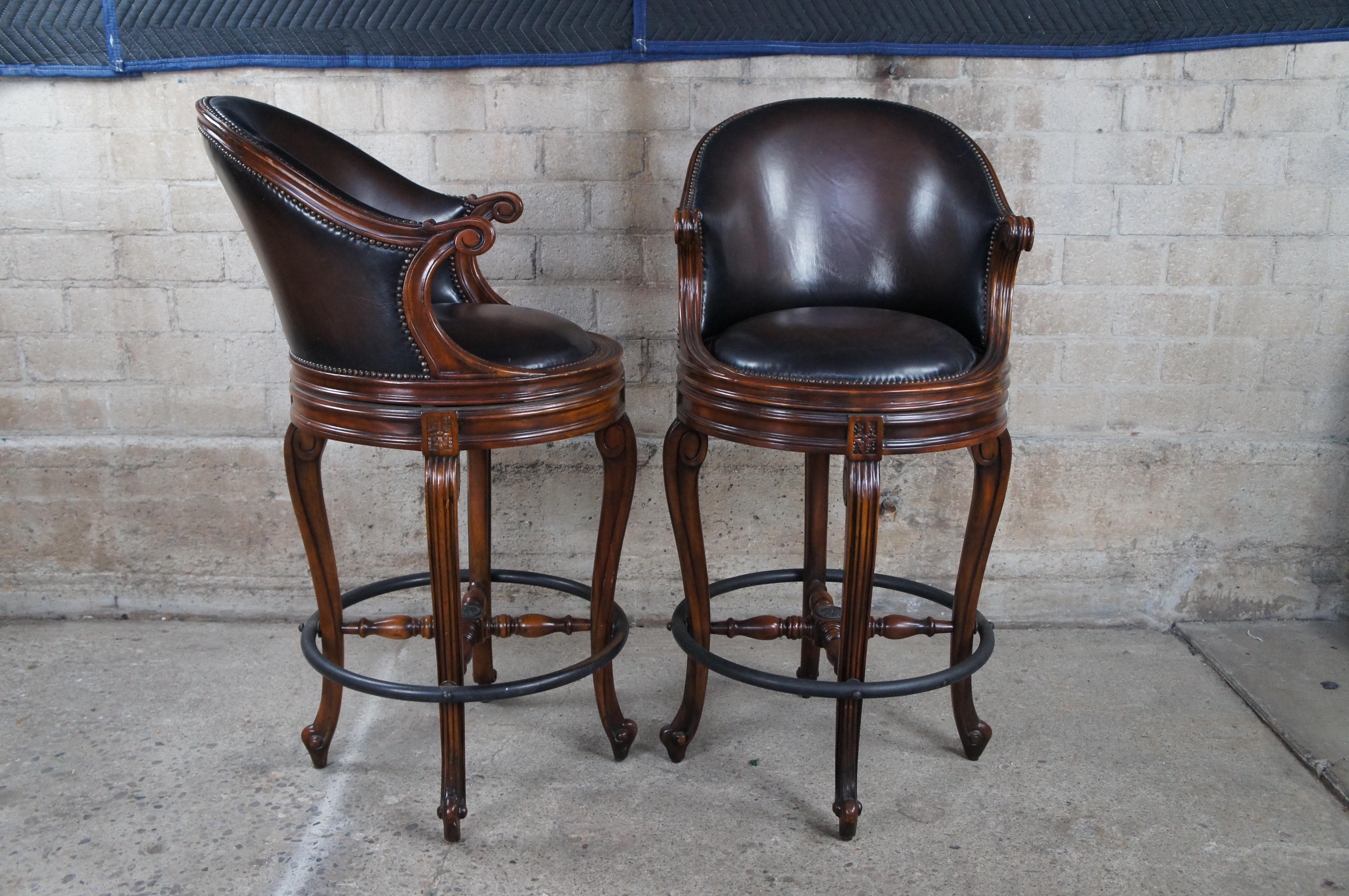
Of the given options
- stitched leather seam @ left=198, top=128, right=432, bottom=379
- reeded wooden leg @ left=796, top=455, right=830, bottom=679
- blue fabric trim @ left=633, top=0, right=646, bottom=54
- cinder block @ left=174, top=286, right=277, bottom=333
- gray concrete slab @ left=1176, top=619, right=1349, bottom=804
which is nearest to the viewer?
stitched leather seam @ left=198, top=128, right=432, bottom=379

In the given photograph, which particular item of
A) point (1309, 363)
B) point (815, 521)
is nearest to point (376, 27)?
point (815, 521)

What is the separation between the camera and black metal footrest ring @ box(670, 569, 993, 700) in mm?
1674

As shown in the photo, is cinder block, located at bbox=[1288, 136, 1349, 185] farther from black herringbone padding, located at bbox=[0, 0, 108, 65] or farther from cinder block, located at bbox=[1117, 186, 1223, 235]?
black herringbone padding, located at bbox=[0, 0, 108, 65]

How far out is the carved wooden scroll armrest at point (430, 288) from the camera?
1531mm

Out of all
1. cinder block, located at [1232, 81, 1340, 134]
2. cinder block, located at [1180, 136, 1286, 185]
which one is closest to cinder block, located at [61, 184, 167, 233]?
cinder block, located at [1180, 136, 1286, 185]

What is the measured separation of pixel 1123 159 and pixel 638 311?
120 centimetres

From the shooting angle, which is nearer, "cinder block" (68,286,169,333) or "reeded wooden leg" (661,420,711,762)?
"reeded wooden leg" (661,420,711,762)

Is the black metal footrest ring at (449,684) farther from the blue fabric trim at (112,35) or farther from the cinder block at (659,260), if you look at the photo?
the blue fabric trim at (112,35)

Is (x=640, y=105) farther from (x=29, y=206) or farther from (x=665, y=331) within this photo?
(x=29, y=206)

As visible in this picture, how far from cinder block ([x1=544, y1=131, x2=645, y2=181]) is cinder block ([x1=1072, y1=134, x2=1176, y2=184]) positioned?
1.04 metres

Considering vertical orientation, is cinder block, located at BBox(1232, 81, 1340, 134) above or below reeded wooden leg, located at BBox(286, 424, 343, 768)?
above

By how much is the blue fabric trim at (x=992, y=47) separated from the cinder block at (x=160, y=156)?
1104 millimetres

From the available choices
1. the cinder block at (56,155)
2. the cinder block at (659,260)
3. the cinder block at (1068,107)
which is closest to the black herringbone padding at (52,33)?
the cinder block at (56,155)

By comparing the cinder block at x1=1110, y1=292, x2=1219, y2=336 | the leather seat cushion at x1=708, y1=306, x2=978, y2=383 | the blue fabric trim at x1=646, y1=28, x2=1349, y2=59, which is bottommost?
the cinder block at x1=1110, y1=292, x2=1219, y2=336
